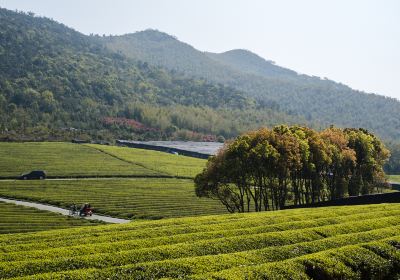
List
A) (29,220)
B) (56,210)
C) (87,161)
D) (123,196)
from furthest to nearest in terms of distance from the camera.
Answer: (87,161), (123,196), (56,210), (29,220)

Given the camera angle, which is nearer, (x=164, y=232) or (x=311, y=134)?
(x=164, y=232)

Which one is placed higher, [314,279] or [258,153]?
[258,153]

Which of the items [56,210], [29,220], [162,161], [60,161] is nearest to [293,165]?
[29,220]

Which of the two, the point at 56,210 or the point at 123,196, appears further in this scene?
the point at 123,196

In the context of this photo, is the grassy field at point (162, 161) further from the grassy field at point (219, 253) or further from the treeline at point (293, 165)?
the grassy field at point (219, 253)

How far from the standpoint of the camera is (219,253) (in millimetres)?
25094

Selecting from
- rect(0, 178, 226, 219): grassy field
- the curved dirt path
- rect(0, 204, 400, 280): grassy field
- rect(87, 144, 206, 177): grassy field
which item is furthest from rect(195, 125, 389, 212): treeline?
rect(87, 144, 206, 177): grassy field

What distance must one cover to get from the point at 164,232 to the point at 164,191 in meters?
66.7

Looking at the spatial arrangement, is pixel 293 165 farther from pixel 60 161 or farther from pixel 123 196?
pixel 60 161

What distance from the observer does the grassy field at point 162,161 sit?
131m

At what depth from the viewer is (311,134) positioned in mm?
71062

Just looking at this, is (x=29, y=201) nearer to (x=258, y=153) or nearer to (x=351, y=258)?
(x=258, y=153)

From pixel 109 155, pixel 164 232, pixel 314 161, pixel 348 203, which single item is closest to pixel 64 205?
pixel 314 161

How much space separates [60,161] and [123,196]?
157ft
